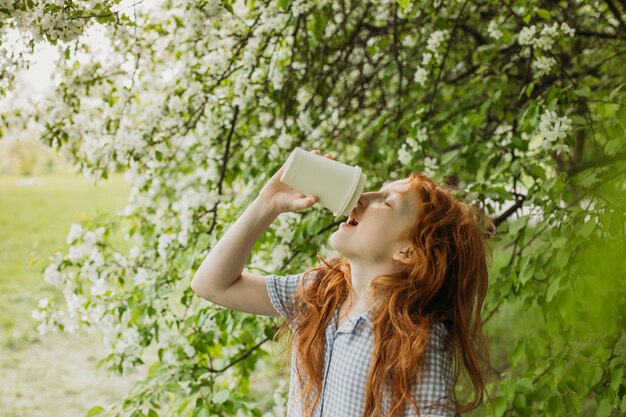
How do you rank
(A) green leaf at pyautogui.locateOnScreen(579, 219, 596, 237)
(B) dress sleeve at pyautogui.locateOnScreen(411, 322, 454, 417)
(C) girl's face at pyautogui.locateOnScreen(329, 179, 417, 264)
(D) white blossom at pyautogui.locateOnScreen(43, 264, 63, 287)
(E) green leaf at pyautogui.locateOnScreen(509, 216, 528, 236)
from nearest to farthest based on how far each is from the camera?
(B) dress sleeve at pyautogui.locateOnScreen(411, 322, 454, 417), (C) girl's face at pyautogui.locateOnScreen(329, 179, 417, 264), (A) green leaf at pyautogui.locateOnScreen(579, 219, 596, 237), (E) green leaf at pyautogui.locateOnScreen(509, 216, 528, 236), (D) white blossom at pyautogui.locateOnScreen(43, 264, 63, 287)

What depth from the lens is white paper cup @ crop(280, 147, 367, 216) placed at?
1550mm

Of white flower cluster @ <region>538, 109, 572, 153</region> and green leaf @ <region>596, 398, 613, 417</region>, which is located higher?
white flower cluster @ <region>538, 109, 572, 153</region>

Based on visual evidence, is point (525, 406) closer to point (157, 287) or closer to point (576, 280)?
point (576, 280)

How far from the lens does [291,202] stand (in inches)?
67.1

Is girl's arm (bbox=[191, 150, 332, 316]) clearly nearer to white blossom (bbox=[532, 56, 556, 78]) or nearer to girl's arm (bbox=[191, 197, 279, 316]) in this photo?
girl's arm (bbox=[191, 197, 279, 316])

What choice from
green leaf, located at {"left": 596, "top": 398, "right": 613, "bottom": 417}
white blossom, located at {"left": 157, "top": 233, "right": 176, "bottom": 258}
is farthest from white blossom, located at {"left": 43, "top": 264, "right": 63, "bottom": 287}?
green leaf, located at {"left": 596, "top": 398, "right": 613, "bottom": 417}

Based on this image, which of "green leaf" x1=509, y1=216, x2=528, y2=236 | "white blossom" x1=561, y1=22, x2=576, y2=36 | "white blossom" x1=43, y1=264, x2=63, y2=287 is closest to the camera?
"green leaf" x1=509, y1=216, x2=528, y2=236

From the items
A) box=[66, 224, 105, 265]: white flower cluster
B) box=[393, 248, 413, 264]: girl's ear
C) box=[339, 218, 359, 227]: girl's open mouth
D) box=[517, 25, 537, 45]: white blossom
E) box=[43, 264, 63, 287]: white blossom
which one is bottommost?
box=[43, 264, 63, 287]: white blossom

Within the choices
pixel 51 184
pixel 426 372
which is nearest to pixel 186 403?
pixel 426 372

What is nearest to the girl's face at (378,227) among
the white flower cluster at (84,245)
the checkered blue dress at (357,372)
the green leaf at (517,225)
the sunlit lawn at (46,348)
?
the checkered blue dress at (357,372)

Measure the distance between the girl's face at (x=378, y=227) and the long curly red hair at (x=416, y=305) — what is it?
0.08 ft

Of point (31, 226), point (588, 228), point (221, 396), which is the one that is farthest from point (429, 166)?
point (31, 226)

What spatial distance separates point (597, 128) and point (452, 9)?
0.80 meters

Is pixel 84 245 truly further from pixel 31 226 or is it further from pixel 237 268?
pixel 31 226
